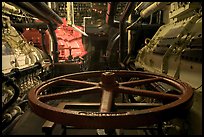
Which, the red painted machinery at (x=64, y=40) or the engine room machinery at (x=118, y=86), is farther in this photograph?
the red painted machinery at (x=64, y=40)

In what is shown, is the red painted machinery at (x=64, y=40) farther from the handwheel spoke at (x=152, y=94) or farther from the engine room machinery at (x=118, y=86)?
the handwheel spoke at (x=152, y=94)

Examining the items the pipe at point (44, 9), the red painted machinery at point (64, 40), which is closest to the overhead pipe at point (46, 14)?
the pipe at point (44, 9)

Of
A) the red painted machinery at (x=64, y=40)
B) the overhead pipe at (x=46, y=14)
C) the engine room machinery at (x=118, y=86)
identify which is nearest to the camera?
the engine room machinery at (x=118, y=86)

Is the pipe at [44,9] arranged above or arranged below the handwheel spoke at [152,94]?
above

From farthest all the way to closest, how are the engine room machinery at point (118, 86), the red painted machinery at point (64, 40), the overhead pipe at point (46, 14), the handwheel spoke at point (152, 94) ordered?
the red painted machinery at point (64, 40) < the overhead pipe at point (46, 14) < the handwheel spoke at point (152, 94) < the engine room machinery at point (118, 86)

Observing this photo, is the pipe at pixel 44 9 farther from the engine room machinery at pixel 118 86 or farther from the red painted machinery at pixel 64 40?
the red painted machinery at pixel 64 40

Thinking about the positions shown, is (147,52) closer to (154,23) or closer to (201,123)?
(154,23)

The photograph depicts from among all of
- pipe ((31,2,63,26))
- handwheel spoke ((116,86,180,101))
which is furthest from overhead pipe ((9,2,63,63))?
handwheel spoke ((116,86,180,101))

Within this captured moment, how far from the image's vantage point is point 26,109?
2951 mm

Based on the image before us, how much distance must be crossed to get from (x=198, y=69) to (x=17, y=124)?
6.40 feet

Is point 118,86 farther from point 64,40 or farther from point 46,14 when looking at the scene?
point 64,40

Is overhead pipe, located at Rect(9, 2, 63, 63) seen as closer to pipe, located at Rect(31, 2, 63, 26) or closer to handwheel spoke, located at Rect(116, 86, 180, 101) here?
pipe, located at Rect(31, 2, 63, 26)

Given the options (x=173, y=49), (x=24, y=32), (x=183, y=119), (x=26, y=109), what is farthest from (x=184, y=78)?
(x=24, y=32)

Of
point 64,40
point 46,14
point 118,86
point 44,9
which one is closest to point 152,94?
point 118,86
